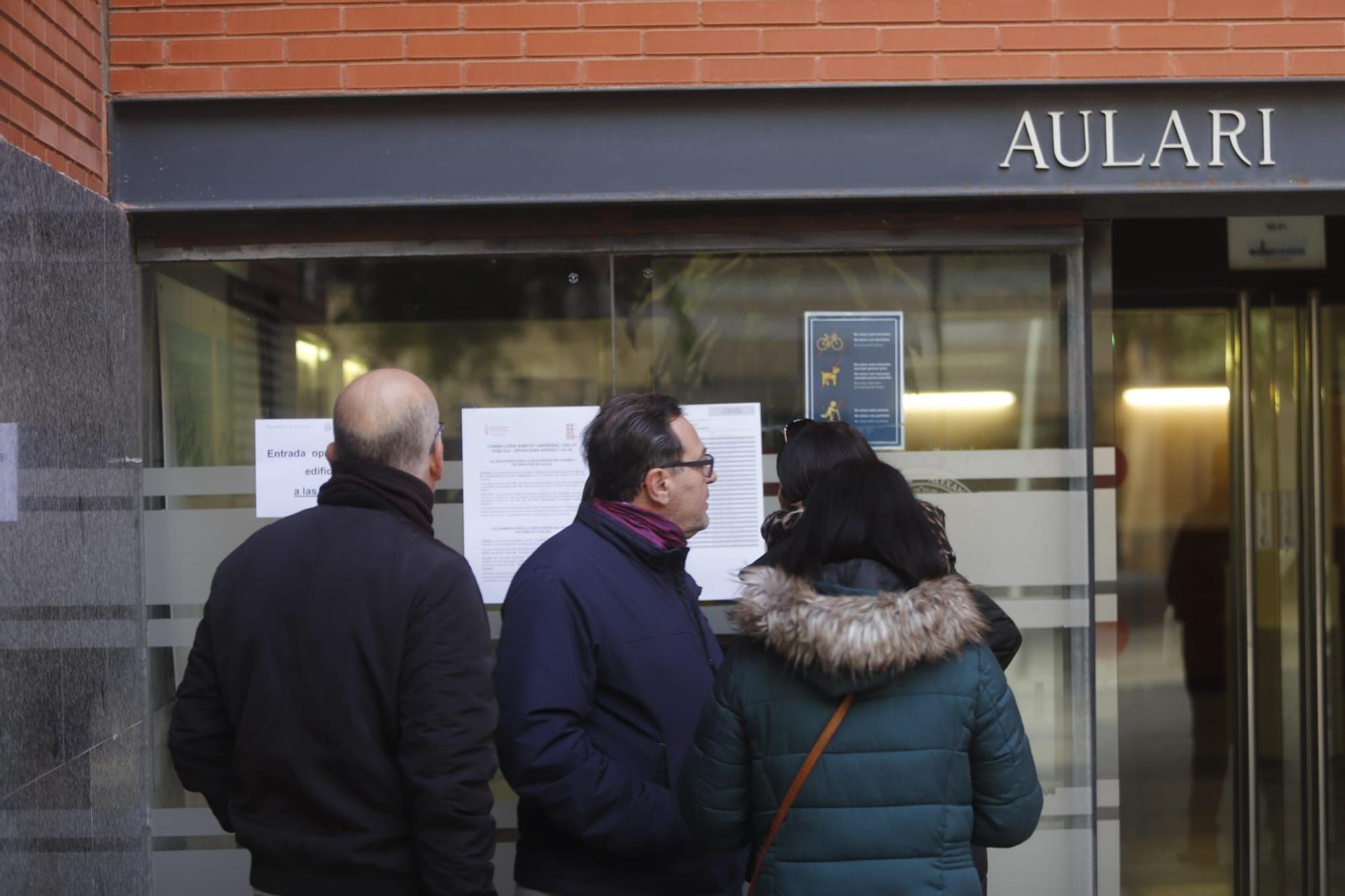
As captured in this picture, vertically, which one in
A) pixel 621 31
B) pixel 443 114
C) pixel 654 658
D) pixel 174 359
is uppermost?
pixel 621 31

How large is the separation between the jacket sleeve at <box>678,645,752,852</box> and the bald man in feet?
1.29

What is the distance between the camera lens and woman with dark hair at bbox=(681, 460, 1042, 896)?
2.32 meters

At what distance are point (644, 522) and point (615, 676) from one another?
0.36 m

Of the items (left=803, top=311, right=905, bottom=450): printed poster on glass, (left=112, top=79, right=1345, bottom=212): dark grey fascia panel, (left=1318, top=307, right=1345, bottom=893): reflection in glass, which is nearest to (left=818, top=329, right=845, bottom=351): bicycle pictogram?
(left=803, top=311, right=905, bottom=450): printed poster on glass

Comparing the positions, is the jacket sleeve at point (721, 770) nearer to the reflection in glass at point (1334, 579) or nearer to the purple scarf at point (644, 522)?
the purple scarf at point (644, 522)

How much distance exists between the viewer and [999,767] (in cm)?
241

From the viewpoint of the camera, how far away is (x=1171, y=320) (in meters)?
5.77

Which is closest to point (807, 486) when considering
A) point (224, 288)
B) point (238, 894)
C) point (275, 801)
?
point (275, 801)

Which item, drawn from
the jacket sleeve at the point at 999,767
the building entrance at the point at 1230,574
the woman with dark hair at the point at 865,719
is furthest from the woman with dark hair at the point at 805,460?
the building entrance at the point at 1230,574

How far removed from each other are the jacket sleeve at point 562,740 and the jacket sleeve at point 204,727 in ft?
1.85

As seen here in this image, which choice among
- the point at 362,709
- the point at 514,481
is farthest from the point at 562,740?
the point at 514,481

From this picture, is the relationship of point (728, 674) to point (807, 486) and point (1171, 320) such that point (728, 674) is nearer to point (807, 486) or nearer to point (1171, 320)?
point (807, 486)

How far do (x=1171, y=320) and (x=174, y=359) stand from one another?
4.14m

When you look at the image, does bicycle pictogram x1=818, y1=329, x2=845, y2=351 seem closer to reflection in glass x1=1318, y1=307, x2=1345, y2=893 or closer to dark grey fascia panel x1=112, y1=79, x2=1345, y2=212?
dark grey fascia panel x1=112, y1=79, x2=1345, y2=212
